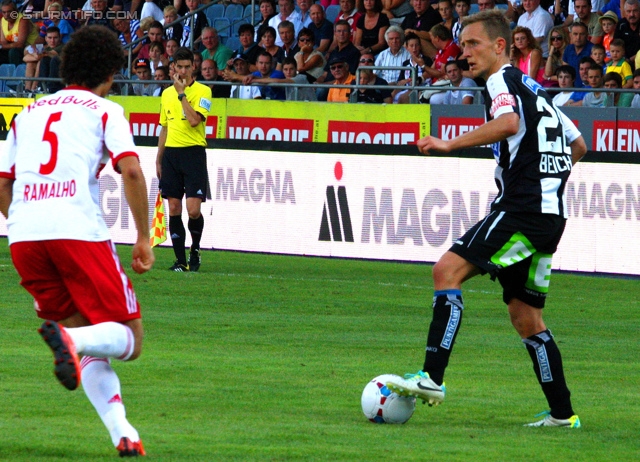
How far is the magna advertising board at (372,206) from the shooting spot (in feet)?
49.0

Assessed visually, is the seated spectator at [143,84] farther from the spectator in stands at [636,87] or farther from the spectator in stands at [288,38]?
the spectator in stands at [636,87]

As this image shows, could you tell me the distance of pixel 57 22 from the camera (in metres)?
24.8

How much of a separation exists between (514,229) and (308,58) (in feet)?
46.3

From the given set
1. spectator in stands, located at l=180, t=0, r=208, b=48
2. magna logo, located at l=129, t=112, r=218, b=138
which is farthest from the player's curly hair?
spectator in stands, located at l=180, t=0, r=208, b=48

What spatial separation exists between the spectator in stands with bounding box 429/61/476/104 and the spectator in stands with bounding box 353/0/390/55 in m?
2.48

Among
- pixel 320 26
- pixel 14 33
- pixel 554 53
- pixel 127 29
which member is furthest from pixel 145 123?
pixel 14 33

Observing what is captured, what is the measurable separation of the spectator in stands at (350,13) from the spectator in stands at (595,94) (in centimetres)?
514

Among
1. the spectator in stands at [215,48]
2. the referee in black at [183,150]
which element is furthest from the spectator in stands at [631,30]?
the spectator in stands at [215,48]

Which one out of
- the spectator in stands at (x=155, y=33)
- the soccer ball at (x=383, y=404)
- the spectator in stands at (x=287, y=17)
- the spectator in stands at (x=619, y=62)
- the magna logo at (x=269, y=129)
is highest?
Result: the spectator in stands at (x=287, y=17)

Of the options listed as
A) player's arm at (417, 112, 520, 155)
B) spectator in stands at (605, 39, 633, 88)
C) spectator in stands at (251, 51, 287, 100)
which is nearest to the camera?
player's arm at (417, 112, 520, 155)

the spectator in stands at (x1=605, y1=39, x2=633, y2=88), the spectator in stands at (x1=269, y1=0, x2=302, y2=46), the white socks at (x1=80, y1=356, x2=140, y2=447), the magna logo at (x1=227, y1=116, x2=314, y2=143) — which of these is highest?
the spectator in stands at (x1=269, y1=0, x2=302, y2=46)

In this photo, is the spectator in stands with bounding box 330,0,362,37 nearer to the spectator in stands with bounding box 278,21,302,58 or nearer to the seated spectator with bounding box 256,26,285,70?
the spectator in stands with bounding box 278,21,302,58

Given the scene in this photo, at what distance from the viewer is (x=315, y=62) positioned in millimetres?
20156

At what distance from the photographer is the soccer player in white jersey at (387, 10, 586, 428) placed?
6.45 meters
